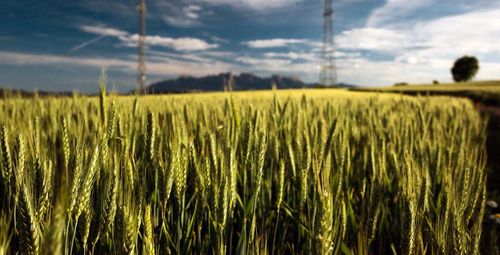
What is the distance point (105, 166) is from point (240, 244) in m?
0.55

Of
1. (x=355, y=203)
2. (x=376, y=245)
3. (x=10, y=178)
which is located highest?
(x=10, y=178)

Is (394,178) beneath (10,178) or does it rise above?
beneath

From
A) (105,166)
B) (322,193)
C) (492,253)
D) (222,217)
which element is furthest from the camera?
(492,253)

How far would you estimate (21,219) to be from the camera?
32.8 inches

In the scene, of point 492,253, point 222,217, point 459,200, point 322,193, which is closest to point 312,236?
point 322,193

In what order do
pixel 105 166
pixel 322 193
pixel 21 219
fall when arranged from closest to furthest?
pixel 21 219 → pixel 322 193 → pixel 105 166

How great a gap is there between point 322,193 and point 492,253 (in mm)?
1083

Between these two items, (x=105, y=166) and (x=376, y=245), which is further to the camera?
(x=376, y=245)

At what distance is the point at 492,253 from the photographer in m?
1.57

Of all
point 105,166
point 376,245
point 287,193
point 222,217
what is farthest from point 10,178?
point 376,245

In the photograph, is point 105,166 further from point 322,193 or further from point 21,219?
point 322,193

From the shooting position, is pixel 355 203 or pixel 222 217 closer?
pixel 222 217

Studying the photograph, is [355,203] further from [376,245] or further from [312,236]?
[312,236]

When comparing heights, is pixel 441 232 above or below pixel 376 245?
above
